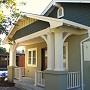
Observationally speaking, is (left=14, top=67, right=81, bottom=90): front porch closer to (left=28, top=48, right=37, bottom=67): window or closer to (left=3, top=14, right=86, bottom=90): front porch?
(left=3, top=14, right=86, bottom=90): front porch

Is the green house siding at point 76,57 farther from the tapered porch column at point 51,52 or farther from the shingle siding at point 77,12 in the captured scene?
the tapered porch column at point 51,52

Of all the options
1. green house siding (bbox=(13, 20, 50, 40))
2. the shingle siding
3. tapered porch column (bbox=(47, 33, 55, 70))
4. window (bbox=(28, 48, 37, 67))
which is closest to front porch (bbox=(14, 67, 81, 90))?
tapered porch column (bbox=(47, 33, 55, 70))

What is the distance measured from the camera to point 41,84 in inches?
439


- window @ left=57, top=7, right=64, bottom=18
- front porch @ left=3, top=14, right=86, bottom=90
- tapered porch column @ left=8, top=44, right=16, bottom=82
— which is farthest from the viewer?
tapered porch column @ left=8, top=44, right=16, bottom=82

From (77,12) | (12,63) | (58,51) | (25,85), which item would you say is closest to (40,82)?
(25,85)

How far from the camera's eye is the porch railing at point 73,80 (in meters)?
9.76

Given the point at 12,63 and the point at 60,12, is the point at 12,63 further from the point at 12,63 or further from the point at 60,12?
the point at 60,12

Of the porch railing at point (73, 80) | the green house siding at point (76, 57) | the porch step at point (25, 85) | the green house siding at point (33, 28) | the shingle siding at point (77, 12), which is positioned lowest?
the porch step at point (25, 85)

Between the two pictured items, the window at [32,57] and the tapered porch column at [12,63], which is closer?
the tapered porch column at [12,63]

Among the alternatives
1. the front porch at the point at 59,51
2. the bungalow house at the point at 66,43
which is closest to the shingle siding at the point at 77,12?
the bungalow house at the point at 66,43

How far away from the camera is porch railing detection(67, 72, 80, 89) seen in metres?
9.76

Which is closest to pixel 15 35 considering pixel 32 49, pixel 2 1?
pixel 32 49

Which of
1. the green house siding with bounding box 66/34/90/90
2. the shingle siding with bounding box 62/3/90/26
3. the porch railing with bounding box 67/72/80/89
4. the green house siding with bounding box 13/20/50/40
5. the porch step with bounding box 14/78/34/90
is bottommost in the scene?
the porch step with bounding box 14/78/34/90

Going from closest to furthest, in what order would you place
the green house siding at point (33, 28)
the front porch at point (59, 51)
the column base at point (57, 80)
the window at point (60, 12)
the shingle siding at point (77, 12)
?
the column base at point (57, 80)
the front porch at point (59, 51)
the shingle siding at point (77, 12)
the window at point (60, 12)
the green house siding at point (33, 28)
